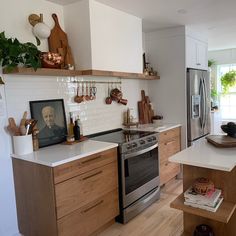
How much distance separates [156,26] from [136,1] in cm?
116

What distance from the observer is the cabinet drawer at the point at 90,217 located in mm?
2105

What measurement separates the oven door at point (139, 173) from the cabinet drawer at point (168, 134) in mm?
260

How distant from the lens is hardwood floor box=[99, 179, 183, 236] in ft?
8.13

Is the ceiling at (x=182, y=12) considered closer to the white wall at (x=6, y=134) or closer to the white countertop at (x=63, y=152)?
the white wall at (x=6, y=134)

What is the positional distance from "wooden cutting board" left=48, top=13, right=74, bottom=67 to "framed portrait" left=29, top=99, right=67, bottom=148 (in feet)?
1.47

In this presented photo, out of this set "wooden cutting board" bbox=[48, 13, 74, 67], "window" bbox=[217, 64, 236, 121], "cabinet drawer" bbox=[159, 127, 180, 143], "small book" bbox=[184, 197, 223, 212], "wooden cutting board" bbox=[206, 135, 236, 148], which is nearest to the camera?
"small book" bbox=[184, 197, 223, 212]

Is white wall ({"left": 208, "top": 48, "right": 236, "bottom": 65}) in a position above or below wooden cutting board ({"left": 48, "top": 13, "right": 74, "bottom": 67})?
above

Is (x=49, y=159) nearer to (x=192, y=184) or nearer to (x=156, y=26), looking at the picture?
(x=192, y=184)

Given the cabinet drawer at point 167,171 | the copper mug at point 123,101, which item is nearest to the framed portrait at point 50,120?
the copper mug at point 123,101

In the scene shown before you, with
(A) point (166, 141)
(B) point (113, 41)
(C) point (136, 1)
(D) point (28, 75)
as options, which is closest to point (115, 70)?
(B) point (113, 41)

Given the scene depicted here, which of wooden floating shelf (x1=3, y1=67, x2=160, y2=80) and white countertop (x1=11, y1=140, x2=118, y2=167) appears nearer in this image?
white countertop (x1=11, y1=140, x2=118, y2=167)

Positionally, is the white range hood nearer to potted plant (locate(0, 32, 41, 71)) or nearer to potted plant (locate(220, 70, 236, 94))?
potted plant (locate(0, 32, 41, 71))

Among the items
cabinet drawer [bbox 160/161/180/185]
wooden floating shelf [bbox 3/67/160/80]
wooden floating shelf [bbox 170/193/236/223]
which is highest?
wooden floating shelf [bbox 3/67/160/80]

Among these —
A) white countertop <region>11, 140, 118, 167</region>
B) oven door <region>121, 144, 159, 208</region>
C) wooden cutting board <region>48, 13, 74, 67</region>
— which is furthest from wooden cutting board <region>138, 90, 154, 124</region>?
wooden cutting board <region>48, 13, 74, 67</region>
